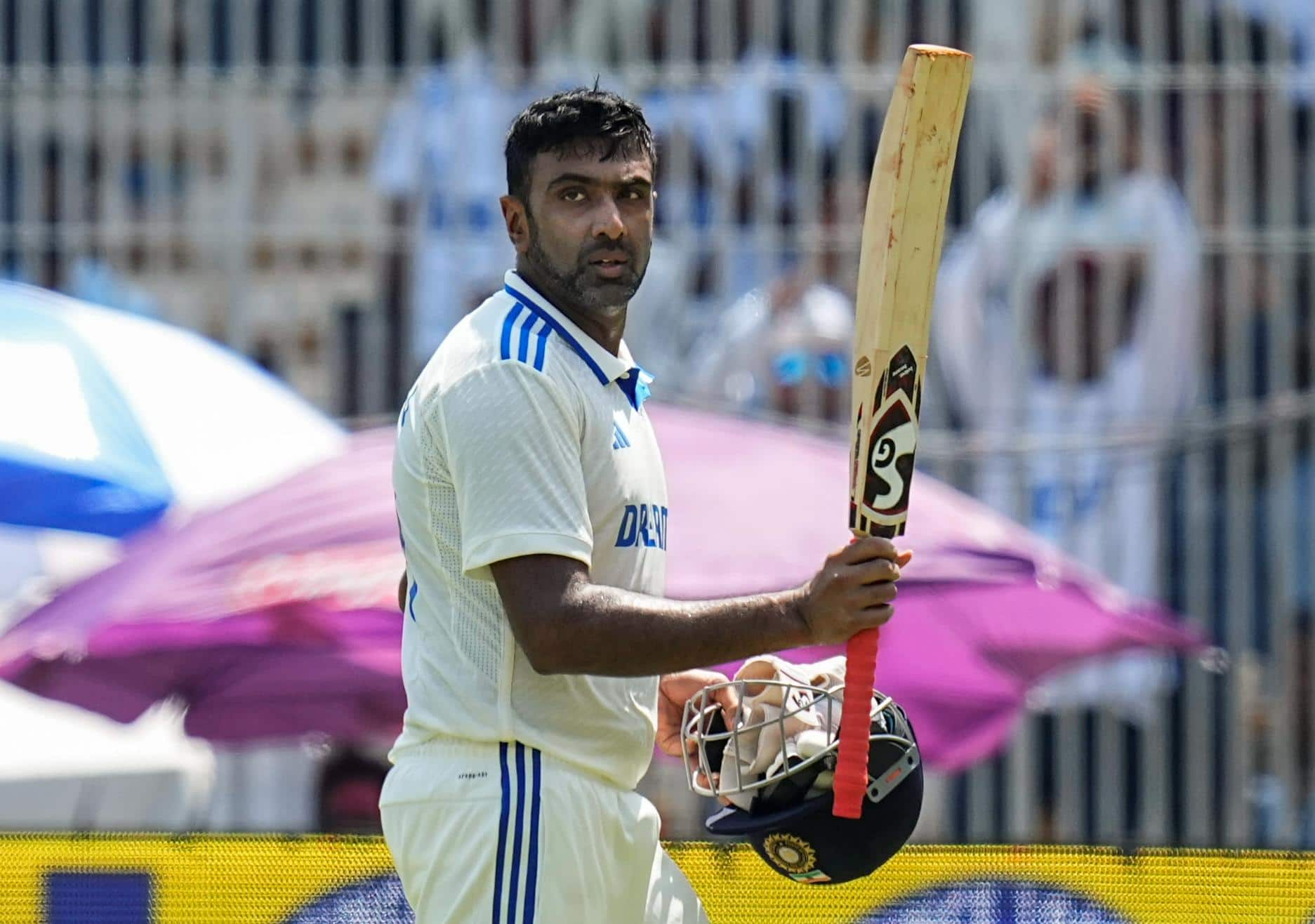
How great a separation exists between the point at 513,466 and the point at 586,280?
359 millimetres

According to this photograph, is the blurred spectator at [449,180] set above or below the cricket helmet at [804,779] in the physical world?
above

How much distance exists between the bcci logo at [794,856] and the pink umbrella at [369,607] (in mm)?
2563

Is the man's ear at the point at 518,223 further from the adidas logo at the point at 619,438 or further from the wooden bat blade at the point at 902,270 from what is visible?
the wooden bat blade at the point at 902,270

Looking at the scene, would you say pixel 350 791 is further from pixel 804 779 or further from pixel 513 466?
pixel 513 466

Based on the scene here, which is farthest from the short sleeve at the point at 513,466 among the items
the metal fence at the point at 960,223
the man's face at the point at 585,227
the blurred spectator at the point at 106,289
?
the blurred spectator at the point at 106,289

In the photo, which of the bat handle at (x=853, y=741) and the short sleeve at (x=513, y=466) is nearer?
the short sleeve at (x=513, y=466)

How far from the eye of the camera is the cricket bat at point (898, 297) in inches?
123

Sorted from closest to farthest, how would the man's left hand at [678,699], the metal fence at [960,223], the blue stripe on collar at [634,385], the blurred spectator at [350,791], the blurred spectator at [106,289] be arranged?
the blue stripe on collar at [634,385]
the man's left hand at [678,699]
the blurred spectator at [350,791]
the metal fence at [960,223]
the blurred spectator at [106,289]

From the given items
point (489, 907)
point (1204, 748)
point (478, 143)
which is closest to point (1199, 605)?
point (1204, 748)

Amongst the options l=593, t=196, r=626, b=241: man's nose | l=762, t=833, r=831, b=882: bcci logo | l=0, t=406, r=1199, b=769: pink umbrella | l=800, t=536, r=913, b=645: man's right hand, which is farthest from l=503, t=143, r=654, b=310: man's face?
l=0, t=406, r=1199, b=769: pink umbrella

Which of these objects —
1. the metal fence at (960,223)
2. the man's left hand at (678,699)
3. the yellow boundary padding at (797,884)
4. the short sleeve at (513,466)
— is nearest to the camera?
the short sleeve at (513,466)

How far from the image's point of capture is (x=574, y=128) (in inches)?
124

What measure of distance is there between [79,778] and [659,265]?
8.27 feet

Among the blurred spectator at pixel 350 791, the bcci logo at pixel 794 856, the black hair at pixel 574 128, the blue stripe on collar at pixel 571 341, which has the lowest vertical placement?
the blurred spectator at pixel 350 791
